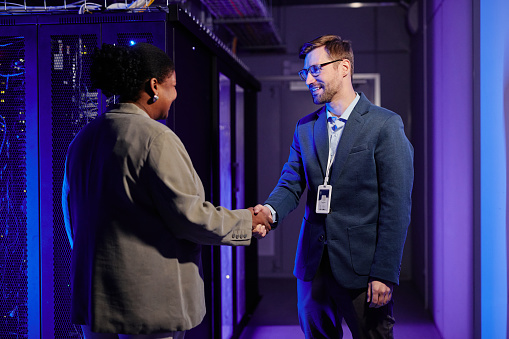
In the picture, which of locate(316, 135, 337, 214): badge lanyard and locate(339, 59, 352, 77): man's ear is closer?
locate(316, 135, 337, 214): badge lanyard

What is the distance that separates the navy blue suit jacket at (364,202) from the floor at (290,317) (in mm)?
2252

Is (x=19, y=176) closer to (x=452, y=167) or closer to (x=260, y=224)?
(x=260, y=224)

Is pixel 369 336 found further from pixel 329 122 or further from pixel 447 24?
pixel 447 24

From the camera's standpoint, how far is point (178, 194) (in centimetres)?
157

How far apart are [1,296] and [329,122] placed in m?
1.72

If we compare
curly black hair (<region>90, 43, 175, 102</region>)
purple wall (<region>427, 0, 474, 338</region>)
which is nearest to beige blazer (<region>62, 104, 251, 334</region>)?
curly black hair (<region>90, 43, 175, 102</region>)

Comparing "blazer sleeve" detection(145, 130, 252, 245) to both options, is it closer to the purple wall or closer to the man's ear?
the man's ear

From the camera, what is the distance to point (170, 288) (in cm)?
161

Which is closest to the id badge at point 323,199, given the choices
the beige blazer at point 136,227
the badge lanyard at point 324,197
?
the badge lanyard at point 324,197

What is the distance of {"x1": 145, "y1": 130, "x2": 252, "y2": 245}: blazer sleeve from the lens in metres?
1.57

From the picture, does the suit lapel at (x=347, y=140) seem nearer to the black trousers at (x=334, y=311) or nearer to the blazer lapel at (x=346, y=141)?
the blazer lapel at (x=346, y=141)

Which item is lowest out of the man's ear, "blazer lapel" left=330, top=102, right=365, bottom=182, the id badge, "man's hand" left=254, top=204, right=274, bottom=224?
"man's hand" left=254, top=204, right=274, bottom=224

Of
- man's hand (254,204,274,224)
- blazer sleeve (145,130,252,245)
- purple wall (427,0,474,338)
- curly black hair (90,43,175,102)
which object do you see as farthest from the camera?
purple wall (427,0,474,338)

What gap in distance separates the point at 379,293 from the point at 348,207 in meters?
0.36
